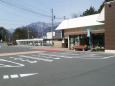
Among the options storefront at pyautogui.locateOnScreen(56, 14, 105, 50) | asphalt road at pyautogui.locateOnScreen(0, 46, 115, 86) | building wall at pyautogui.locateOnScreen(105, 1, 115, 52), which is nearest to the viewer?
asphalt road at pyautogui.locateOnScreen(0, 46, 115, 86)

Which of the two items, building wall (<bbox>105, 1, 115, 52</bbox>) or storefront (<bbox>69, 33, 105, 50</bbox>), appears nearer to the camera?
building wall (<bbox>105, 1, 115, 52</bbox>)

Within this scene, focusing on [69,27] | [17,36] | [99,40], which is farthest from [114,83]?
[17,36]

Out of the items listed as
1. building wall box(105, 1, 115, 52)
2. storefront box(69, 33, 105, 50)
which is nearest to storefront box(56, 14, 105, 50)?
storefront box(69, 33, 105, 50)

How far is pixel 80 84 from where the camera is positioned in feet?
19.9

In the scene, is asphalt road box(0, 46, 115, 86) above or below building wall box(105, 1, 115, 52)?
below

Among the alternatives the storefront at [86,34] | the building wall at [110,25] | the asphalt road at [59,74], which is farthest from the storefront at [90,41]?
the asphalt road at [59,74]

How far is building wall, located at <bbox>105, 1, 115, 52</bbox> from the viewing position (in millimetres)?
21062

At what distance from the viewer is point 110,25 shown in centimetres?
2139

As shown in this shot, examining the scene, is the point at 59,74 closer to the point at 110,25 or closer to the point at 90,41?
the point at 110,25

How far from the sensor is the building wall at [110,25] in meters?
21.1

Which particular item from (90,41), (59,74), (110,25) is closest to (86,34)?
(90,41)

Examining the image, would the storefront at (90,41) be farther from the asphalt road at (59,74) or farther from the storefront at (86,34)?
the asphalt road at (59,74)

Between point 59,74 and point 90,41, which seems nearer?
point 59,74

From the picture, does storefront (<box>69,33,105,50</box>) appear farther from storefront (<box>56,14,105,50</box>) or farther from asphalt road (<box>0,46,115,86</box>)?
asphalt road (<box>0,46,115,86</box>)
